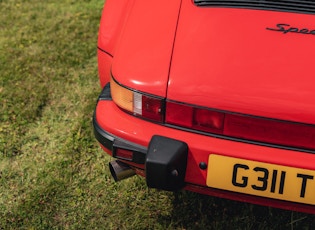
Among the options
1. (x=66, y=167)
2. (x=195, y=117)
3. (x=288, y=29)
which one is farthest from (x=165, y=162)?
(x=66, y=167)

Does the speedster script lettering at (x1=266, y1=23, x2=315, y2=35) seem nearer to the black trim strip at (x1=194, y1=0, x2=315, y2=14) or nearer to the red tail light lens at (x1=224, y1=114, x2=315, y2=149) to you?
the black trim strip at (x1=194, y1=0, x2=315, y2=14)

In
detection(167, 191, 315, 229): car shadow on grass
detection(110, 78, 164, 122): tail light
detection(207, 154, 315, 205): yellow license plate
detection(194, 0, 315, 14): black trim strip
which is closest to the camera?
detection(207, 154, 315, 205): yellow license plate

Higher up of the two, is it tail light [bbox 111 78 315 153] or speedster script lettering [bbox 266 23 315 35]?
speedster script lettering [bbox 266 23 315 35]

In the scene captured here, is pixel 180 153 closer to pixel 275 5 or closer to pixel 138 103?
pixel 138 103

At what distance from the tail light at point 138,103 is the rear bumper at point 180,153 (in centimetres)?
4

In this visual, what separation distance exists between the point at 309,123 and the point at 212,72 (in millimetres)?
446

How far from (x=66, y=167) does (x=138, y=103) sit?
3.52 feet

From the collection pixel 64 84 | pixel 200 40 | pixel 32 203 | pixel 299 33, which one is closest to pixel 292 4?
pixel 299 33

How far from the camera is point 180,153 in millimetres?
1812

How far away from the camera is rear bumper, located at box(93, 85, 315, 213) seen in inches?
70.6

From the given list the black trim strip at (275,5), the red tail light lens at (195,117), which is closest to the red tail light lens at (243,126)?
the red tail light lens at (195,117)

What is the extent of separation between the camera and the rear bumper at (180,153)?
1.79m

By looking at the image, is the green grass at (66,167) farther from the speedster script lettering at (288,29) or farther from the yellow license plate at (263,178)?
the speedster script lettering at (288,29)

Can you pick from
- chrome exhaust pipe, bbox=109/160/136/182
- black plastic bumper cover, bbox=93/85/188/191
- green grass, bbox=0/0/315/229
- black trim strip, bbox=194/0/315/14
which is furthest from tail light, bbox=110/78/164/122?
green grass, bbox=0/0/315/229
